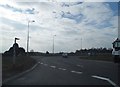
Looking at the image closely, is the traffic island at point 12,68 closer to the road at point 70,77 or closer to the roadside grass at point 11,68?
the roadside grass at point 11,68

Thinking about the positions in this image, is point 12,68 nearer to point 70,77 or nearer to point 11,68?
point 11,68

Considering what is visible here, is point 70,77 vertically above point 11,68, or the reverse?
point 11,68

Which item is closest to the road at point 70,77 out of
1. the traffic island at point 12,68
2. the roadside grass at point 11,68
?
the traffic island at point 12,68

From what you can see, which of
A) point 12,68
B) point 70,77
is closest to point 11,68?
point 12,68

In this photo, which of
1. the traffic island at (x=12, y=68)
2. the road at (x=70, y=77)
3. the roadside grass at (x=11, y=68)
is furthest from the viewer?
the roadside grass at (x=11, y=68)

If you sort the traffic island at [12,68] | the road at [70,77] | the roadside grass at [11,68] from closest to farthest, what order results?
the road at [70,77], the traffic island at [12,68], the roadside grass at [11,68]

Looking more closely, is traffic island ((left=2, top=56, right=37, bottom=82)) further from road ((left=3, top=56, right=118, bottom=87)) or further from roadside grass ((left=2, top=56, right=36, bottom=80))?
road ((left=3, top=56, right=118, bottom=87))

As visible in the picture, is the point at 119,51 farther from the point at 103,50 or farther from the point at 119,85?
the point at 103,50

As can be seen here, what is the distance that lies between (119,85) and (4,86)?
19.1 ft

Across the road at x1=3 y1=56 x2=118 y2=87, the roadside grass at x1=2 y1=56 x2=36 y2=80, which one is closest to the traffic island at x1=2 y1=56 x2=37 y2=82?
the roadside grass at x1=2 y1=56 x2=36 y2=80

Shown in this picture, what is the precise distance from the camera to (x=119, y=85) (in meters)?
13.5

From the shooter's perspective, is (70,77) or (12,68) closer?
(70,77)

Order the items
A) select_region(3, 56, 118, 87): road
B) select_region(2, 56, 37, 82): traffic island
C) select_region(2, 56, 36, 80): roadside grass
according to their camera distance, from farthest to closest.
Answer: select_region(2, 56, 36, 80): roadside grass
select_region(2, 56, 37, 82): traffic island
select_region(3, 56, 118, 87): road

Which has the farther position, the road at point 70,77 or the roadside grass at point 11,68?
the roadside grass at point 11,68
